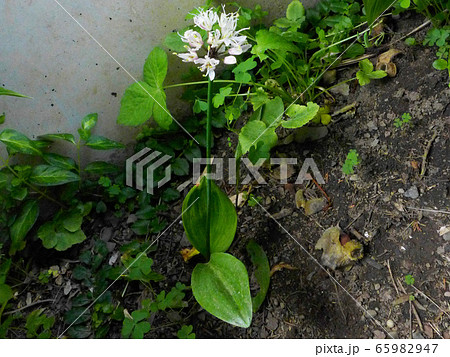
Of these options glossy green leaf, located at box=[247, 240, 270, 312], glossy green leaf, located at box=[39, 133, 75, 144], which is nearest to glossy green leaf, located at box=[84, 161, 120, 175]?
glossy green leaf, located at box=[39, 133, 75, 144]

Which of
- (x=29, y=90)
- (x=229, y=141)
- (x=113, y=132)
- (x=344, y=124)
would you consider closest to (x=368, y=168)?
(x=344, y=124)

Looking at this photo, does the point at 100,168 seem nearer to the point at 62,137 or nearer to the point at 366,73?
the point at 62,137

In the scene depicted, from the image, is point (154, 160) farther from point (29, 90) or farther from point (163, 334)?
point (163, 334)

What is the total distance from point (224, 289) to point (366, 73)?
77 centimetres

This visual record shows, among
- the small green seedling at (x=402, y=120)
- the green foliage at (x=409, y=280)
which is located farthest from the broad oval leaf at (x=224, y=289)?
the small green seedling at (x=402, y=120)

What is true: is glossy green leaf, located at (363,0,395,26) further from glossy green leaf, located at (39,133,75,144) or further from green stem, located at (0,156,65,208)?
green stem, located at (0,156,65,208)

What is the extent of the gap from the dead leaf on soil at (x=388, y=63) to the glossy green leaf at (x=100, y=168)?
930 millimetres

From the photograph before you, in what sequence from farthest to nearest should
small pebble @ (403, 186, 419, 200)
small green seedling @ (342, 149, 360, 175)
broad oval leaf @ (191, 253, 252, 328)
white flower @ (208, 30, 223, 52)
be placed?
small green seedling @ (342, 149, 360, 175) → small pebble @ (403, 186, 419, 200) → broad oval leaf @ (191, 253, 252, 328) → white flower @ (208, 30, 223, 52)

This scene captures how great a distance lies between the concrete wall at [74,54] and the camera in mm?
1146

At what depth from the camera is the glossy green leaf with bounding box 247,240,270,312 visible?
3.60 feet

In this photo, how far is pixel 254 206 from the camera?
1.28 m

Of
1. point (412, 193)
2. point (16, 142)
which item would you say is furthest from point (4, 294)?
point (412, 193)

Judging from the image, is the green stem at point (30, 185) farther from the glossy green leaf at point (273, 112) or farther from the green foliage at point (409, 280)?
the green foliage at point (409, 280)

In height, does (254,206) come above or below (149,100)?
below
